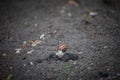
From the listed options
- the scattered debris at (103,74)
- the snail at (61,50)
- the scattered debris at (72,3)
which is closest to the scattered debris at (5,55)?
the snail at (61,50)

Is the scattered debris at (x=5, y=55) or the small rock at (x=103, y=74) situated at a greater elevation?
the small rock at (x=103, y=74)

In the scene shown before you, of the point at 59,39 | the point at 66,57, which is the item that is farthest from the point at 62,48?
the point at 59,39

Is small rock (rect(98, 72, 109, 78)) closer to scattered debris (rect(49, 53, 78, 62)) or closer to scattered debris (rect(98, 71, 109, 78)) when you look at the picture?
scattered debris (rect(98, 71, 109, 78))

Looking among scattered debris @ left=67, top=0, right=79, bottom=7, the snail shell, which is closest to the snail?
the snail shell

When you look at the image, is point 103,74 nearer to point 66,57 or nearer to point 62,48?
point 66,57

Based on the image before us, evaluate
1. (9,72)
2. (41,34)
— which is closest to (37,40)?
(41,34)

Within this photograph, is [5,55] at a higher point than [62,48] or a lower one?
lower

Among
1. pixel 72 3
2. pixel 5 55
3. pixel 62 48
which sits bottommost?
pixel 5 55

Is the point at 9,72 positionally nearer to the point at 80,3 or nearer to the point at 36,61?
the point at 36,61

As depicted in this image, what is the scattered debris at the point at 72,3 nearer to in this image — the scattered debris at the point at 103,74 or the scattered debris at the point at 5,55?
the scattered debris at the point at 5,55

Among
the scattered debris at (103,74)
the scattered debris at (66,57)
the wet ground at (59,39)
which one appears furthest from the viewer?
the scattered debris at (66,57)
